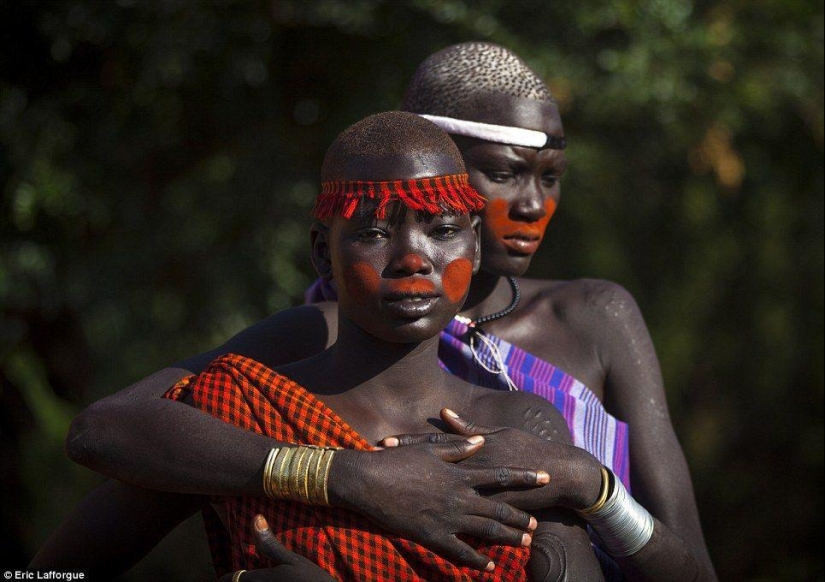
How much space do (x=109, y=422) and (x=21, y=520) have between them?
5461mm

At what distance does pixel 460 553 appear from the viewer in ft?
8.26

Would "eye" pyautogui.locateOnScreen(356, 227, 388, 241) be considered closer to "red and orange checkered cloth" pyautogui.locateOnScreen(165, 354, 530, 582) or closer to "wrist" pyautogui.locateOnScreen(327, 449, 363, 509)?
"red and orange checkered cloth" pyautogui.locateOnScreen(165, 354, 530, 582)

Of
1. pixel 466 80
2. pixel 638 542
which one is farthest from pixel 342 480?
pixel 466 80

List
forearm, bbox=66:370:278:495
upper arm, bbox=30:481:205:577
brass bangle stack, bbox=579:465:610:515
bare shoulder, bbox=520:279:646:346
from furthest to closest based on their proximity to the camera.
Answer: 1. bare shoulder, bbox=520:279:646:346
2. upper arm, bbox=30:481:205:577
3. brass bangle stack, bbox=579:465:610:515
4. forearm, bbox=66:370:278:495

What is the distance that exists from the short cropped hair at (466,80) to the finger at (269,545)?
140cm

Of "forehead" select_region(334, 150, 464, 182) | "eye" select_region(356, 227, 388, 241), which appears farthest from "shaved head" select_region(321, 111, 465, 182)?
"eye" select_region(356, 227, 388, 241)

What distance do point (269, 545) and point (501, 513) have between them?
0.50 meters

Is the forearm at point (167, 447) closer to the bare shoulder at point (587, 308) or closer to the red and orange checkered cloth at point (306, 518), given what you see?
the red and orange checkered cloth at point (306, 518)

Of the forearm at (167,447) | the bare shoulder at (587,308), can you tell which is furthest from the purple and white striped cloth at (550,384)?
the forearm at (167,447)

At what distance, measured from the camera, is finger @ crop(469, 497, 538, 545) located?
2.54m

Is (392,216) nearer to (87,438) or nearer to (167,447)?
(167,447)

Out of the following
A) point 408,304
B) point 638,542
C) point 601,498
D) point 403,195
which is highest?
point 403,195

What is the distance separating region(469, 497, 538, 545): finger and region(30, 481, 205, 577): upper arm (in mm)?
756

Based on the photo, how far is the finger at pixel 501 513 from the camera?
254 cm
